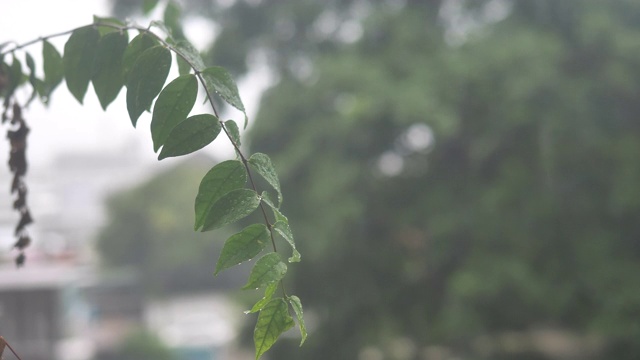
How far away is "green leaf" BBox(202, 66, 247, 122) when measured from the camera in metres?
0.23

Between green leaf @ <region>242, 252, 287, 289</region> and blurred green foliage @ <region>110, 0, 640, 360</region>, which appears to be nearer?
green leaf @ <region>242, 252, 287, 289</region>

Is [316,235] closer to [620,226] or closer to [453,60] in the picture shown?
[453,60]

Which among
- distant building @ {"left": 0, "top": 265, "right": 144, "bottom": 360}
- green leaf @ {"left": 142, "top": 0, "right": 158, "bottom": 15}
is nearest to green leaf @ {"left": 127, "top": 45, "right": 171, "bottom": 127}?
green leaf @ {"left": 142, "top": 0, "right": 158, "bottom": 15}

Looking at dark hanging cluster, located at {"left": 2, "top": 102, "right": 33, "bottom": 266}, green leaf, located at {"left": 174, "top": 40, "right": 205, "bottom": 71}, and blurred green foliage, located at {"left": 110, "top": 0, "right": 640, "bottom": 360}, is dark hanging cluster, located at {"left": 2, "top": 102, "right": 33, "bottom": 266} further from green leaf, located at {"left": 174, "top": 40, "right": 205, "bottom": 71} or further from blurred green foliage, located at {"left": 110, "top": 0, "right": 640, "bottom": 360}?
blurred green foliage, located at {"left": 110, "top": 0, "right": 640, "bottom": 360}

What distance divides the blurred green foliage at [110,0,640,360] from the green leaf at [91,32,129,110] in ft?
6.76

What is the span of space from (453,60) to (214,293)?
2737mm

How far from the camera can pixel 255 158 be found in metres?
0.22

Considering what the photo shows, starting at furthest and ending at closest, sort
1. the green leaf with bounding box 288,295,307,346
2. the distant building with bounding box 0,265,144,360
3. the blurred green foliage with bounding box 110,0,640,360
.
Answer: the distant building with bounding box 0,265,144,360, the blurred green foliage with bounding box 110,0,640,360, the green leaf with bounding box 288,295,307,346

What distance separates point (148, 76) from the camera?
0.25 m

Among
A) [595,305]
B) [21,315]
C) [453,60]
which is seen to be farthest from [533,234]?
[21,315]

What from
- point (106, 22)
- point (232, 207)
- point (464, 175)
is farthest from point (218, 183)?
point (464, 175)

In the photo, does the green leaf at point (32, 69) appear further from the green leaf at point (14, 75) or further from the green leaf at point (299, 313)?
the green leaf at point (299, 313)

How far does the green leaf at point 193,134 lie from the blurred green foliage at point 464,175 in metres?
2.12

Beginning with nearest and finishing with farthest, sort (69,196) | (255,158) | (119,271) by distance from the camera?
(255,158), (69,196), (119,271)
